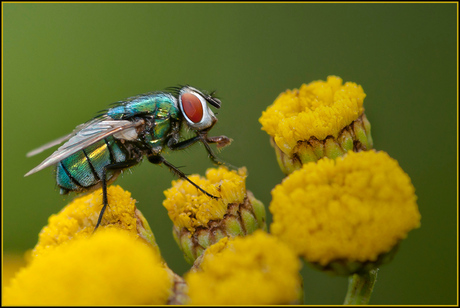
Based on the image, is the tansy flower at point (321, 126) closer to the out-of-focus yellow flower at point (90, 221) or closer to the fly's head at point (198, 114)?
the fly's head at point (198, 114)

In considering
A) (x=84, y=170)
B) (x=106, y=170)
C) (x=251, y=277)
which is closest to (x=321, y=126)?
(x=251, y=277)

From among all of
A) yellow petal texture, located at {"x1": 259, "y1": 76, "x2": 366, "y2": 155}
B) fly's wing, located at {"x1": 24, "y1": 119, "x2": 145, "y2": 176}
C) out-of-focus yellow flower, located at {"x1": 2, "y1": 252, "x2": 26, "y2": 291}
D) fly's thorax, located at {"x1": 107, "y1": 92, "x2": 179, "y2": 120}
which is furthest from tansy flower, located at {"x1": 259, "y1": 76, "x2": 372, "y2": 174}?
out-of-focus yellow flower, located at {"x1": 2, "y1": 252, "x2": 26, "y2": 291}

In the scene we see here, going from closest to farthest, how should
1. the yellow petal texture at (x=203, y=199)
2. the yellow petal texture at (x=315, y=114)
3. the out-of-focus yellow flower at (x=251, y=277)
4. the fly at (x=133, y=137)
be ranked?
the out-of-focus yellow flower at (x=251, y=277) < the yellow petal texture at (x=315, y=114) < the yellow petal texture at (x=203, y=199) < the fly at (x=133, y=137)

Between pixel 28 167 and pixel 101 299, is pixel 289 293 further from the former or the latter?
pixel 28 167

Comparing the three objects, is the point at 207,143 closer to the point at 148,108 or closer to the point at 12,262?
the point at 148,108

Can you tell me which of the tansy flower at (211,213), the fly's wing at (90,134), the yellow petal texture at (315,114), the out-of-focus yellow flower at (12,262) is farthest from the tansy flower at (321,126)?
the out-of-focus yellow flower at (12,262)

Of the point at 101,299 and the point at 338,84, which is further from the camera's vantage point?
the point at 338,84

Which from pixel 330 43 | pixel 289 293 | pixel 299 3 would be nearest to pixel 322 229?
pixel 289 293
